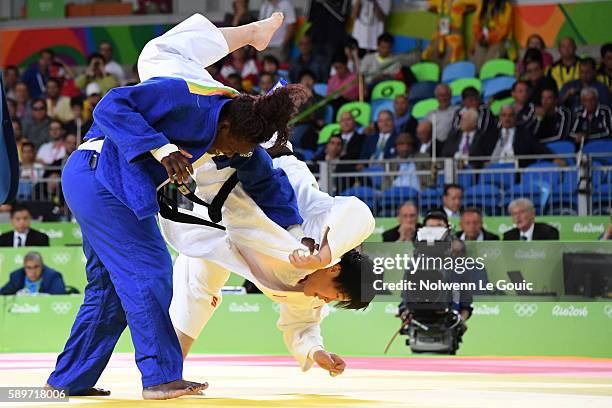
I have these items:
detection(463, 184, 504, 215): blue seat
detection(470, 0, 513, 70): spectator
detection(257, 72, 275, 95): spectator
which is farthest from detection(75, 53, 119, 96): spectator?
detection(463, 184, 504, 215): blue seat

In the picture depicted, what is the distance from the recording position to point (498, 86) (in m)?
13.8

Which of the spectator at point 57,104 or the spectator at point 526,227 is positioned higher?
the spectator at point 57,104

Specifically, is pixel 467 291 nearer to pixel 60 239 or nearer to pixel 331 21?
pixel 60 239

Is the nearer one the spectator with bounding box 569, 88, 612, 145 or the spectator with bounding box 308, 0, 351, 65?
the spectator with bounding box 569, 88, 612, 145

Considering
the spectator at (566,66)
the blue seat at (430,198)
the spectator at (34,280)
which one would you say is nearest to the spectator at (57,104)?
the spectator at (34,280)

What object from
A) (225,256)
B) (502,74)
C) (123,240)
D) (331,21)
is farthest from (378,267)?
(331,21)

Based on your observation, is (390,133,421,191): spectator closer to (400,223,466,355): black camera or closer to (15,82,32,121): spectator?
(400,223,466,355): black camera

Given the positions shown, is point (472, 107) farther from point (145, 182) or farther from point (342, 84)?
point (145, 182)

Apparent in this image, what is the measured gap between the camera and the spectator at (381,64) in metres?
14.9

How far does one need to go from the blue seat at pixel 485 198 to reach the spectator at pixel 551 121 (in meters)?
1.55

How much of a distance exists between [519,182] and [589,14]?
4343 millimetres

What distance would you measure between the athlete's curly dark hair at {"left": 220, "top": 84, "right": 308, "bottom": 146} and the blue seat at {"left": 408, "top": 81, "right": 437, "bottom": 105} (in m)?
9.76

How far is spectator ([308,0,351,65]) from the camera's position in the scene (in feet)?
50.7

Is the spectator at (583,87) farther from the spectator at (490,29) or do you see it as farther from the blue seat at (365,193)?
the blue seat at (365,193)
